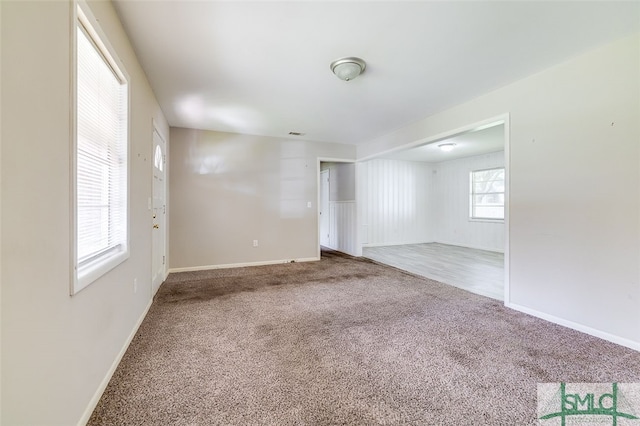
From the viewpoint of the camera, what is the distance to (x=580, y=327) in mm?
2398

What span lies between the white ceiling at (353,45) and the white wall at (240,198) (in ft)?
4.16

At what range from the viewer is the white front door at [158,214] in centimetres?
332

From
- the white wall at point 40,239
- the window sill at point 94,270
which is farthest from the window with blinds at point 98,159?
the white wall at point 40,239

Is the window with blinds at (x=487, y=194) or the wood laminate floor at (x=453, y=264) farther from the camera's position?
the window with blinds at (x=487, y=194)

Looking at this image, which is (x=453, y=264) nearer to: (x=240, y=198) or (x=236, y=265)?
(x=236, y=265)

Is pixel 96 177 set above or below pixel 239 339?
above

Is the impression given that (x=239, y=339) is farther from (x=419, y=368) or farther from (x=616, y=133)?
(x=616, y=133)

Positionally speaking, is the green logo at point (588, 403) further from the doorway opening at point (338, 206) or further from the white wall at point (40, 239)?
the doorway opening at point (338, 206)

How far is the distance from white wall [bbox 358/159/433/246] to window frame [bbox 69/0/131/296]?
18.8 ft

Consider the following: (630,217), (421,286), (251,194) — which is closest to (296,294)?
(421,286)

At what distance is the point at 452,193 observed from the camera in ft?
25.7

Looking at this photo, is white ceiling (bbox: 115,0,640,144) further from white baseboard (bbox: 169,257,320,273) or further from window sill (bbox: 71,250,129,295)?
white baseboard (bbox: 169,257,320,273)

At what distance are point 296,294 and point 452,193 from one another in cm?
626

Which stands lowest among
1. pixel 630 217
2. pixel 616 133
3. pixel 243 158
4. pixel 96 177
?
pixel 630 217
